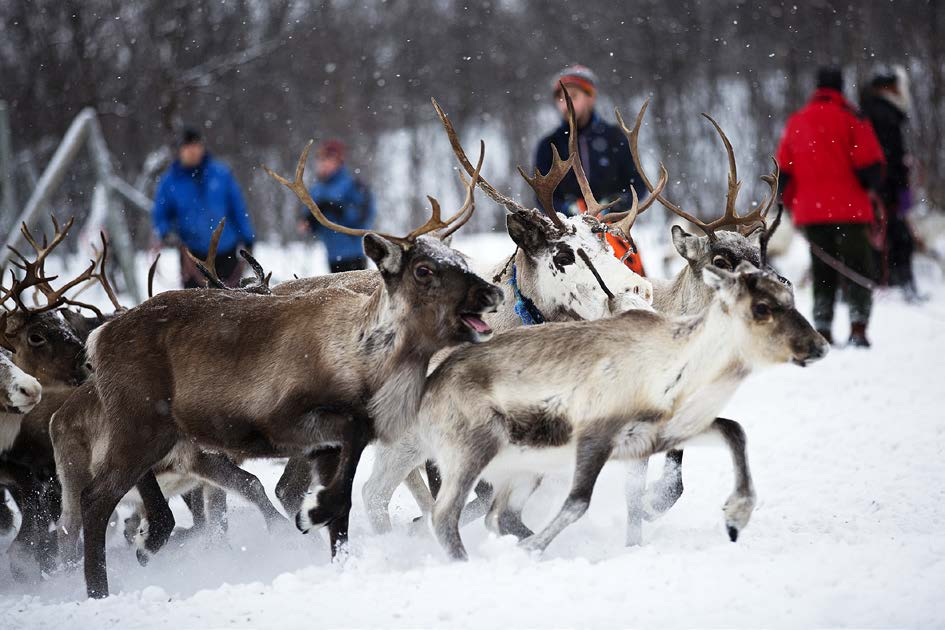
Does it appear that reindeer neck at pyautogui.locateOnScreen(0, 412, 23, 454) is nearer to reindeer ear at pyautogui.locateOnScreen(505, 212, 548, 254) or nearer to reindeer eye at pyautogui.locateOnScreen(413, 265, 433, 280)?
reindeer eye at pyautogui.locateOnScreen(413, 265, 433, 280)

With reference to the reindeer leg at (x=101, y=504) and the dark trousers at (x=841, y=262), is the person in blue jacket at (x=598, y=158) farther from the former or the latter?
the reindeer leg at (x=101, y=504)

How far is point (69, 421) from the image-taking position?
17.0 feet

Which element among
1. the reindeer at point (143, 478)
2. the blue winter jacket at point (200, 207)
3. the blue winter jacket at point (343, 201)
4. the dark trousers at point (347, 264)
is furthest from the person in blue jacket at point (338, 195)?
the reindeer at point (143, 478)

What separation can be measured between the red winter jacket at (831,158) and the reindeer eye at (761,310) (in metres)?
6.00

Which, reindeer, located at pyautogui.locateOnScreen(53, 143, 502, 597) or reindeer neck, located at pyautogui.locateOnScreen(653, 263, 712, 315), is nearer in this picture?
reindeer, located at pyautogui.locateOnScreen(53, 143, 502, 597)

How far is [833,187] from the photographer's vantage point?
9.82m

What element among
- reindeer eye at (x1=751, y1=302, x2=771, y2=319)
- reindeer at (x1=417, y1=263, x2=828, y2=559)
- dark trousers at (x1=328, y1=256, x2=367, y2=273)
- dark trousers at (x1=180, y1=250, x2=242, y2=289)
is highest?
dark trousers at (x1=180, y1=250, x2=242, y2=289)

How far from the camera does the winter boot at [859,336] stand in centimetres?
994

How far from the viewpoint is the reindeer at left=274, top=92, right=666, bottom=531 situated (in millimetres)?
5152

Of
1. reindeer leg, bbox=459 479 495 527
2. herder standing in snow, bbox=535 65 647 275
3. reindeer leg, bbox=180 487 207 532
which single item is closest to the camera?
reindeer leg, bbox=459 479 495 527

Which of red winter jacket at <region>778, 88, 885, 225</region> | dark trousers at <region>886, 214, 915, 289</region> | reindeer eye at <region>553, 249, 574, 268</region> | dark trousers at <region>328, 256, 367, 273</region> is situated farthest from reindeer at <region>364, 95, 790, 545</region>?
dark trousers at <region>886, 214, 915, 289</region>

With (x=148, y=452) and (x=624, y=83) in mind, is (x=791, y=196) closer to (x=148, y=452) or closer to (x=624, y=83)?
(x=148, y=452)

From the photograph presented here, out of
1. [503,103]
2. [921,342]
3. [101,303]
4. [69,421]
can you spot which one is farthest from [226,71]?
[69,421]

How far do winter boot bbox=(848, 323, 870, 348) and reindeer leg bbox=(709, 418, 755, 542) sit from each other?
5995mm
